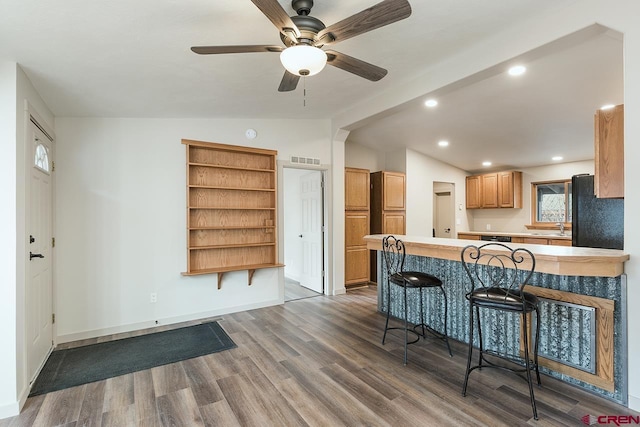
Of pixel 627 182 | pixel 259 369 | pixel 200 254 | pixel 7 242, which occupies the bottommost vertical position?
pixel 259 369

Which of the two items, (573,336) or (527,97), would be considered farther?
(527,97)

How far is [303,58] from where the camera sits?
6.12 feet

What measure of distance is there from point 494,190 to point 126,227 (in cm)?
685

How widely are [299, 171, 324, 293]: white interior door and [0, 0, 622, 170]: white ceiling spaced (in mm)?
1297

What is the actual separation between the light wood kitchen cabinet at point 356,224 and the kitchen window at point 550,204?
362 cm

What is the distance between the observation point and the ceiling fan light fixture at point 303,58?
1853mm

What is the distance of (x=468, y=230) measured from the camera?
7.48 meters

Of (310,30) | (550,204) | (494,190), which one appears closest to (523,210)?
(550,204)

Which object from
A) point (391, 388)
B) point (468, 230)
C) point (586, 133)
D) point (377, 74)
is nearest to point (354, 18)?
point (377, 74)

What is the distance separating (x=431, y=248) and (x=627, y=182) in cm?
145

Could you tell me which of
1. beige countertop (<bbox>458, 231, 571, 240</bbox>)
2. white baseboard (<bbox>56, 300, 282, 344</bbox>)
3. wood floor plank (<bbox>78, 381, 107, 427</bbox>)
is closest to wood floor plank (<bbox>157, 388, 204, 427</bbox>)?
wood floor plank (<bbox>78, 381, 107, 427</bbox>)

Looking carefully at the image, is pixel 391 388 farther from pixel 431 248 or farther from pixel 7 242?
pixel 7 242

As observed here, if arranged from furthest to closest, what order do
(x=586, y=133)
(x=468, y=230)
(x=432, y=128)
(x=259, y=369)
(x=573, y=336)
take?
(x=468, y=230)
(x=432, y=128)
(x=586, y=133)
(x=259, y=369)
(x=573, y=336)

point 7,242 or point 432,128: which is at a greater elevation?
point 432,128
